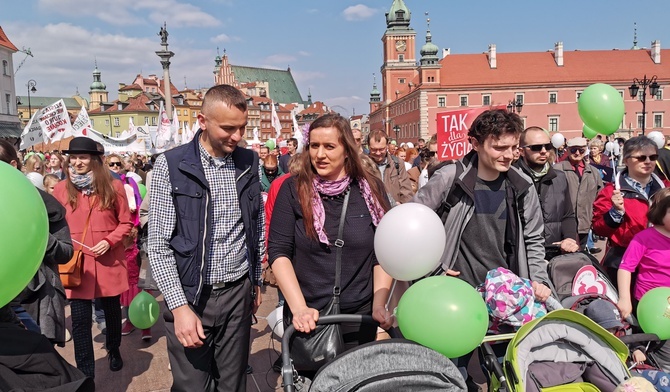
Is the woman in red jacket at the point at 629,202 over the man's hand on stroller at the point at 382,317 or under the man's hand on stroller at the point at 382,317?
over

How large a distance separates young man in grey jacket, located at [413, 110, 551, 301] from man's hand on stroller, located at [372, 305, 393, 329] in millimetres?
636

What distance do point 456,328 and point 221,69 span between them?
147 meters

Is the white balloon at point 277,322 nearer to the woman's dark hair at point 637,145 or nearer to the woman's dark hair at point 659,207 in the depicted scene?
the woman's dark hair at point 659,207

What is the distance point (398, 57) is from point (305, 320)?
102 metres

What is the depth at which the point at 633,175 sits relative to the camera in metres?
4.04

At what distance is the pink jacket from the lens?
13.2 feet

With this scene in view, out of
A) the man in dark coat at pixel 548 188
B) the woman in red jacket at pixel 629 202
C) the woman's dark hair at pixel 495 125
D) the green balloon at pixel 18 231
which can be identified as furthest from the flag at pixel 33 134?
the woman in red jacket at pixel 629 202

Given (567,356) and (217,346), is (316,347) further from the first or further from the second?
(567,356)

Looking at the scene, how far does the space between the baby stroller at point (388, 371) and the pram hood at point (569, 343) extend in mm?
518

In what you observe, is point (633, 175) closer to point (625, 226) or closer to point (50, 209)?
point (625, 226)

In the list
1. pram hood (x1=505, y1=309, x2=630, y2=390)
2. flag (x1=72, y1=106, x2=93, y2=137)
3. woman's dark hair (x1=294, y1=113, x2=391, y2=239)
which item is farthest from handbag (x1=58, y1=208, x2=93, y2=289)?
flag (x1=72, y1=106, x2=93, y2=137)

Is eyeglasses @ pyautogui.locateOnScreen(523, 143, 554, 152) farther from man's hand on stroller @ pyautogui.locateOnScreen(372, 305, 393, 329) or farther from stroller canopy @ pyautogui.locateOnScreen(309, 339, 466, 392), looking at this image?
stroller canopy @ pyautogui.locateOnScreen(309, 339, 466, 392)

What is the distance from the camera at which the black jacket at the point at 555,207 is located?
14.5 ft

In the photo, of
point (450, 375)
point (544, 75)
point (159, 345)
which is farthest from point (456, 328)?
point (544, 75)
